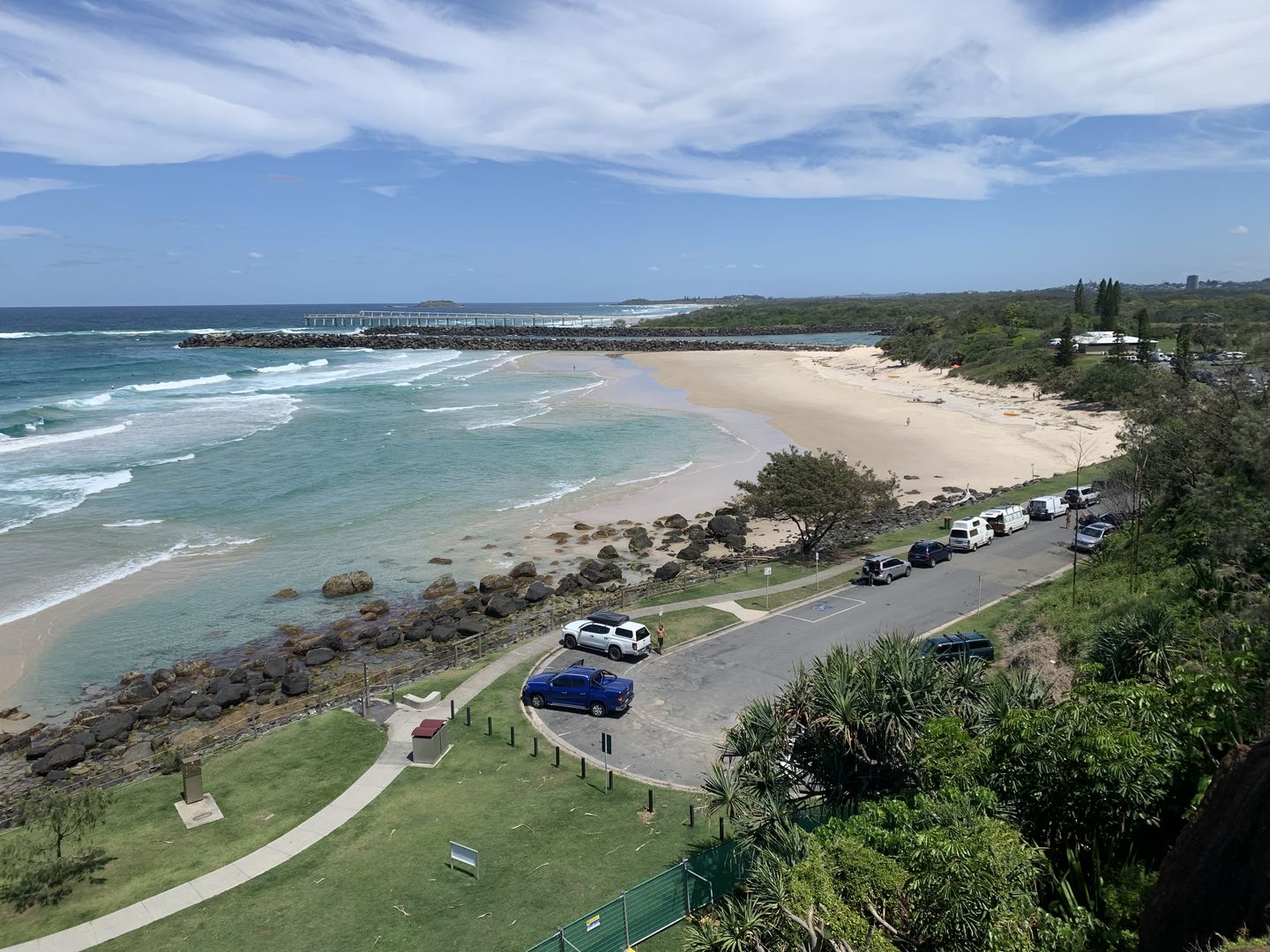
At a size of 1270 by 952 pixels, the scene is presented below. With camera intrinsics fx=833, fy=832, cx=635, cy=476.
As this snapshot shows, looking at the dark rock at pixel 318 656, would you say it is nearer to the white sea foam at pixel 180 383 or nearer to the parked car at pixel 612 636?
the parked car at pixel 612 636

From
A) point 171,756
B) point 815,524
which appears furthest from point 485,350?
point 171,756

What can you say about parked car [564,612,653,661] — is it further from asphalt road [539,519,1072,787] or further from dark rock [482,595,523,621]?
dark rock [482,595,523,621]

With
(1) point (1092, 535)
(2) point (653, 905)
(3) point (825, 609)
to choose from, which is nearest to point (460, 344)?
(1) point (1092, 535)

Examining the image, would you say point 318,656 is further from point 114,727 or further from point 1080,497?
point 1080,497

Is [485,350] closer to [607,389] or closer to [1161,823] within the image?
[607,389]

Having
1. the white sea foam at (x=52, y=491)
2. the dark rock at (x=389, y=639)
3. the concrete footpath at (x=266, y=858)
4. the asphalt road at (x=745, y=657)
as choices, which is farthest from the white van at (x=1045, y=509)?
the white sea foam at (x=52, y=491)

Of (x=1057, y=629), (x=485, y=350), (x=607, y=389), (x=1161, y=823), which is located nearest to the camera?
(x=1161, y=823)

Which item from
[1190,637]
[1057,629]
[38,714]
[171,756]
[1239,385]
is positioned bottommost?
[38,714]
